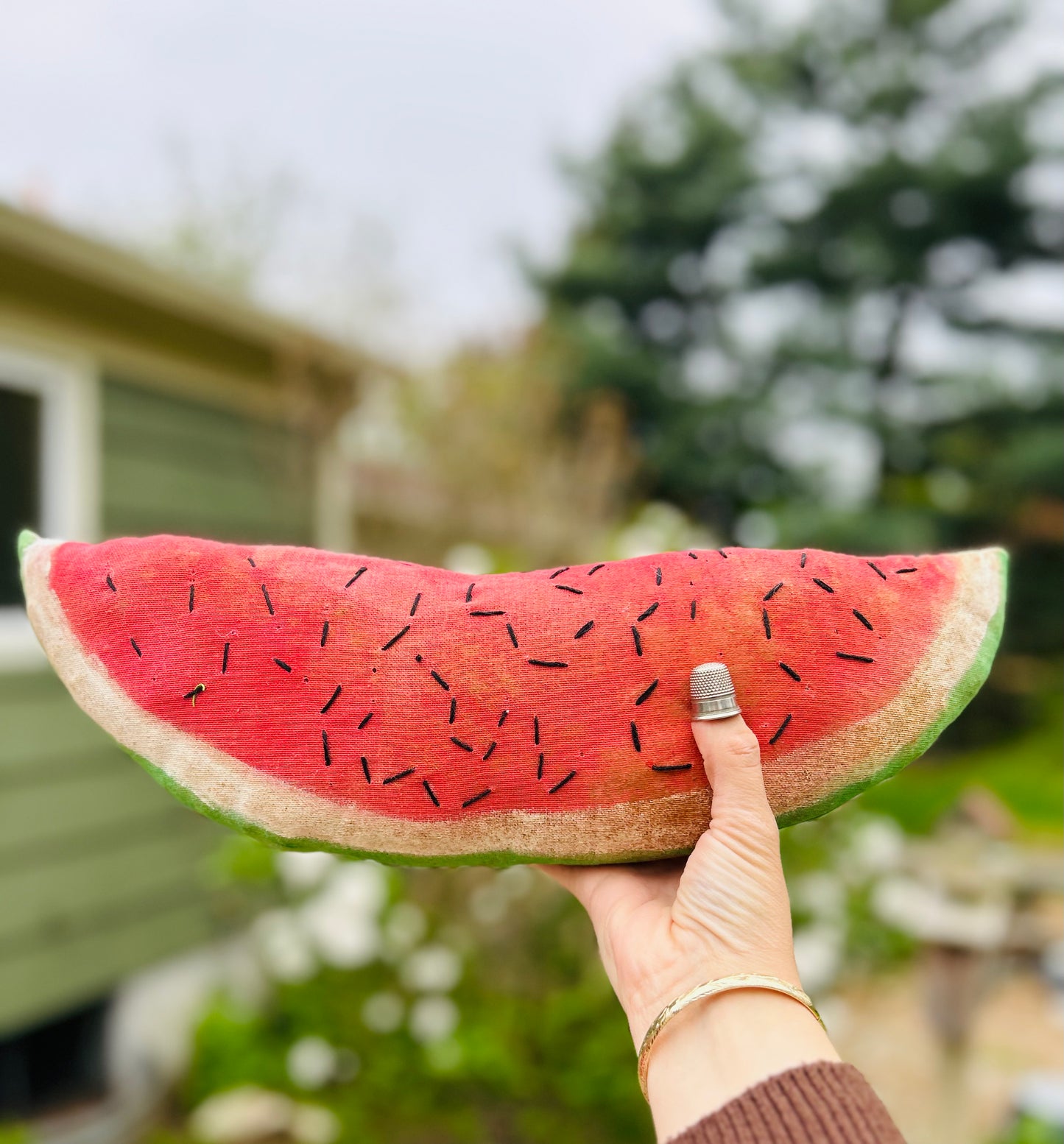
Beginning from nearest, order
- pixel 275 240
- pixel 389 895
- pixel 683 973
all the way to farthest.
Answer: pixel 683 973
pixel 389 895
pixel 275 240

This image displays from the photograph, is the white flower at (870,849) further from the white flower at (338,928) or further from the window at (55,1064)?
the window at (55,1064)

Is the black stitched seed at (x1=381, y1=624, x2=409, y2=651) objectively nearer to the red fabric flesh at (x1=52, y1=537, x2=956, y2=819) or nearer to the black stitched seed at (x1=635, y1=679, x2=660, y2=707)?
the red fabric flesh at (x1=52, y1=537, x2=956, y2=819)

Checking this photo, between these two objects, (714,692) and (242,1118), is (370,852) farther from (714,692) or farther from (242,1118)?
(242,1118)

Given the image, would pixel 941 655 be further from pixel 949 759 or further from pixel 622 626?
pixel 949 759

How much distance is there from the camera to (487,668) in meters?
0.89

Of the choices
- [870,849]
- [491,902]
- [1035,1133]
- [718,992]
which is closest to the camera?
[718,992]

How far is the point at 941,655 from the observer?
884mm

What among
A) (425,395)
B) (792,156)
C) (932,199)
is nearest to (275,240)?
(425,395)

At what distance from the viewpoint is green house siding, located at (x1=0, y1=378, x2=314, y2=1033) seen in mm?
2945

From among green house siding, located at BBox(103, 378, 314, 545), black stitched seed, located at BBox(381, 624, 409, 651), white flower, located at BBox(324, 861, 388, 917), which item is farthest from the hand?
green house siding, located at BBox(103, 378, 314, 545)

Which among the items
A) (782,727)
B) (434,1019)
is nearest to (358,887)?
(434,1019)

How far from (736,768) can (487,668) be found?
269 millimetres

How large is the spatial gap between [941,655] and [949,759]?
840 centimetres

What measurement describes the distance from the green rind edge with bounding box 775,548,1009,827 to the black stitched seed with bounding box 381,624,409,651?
1.45 feet
